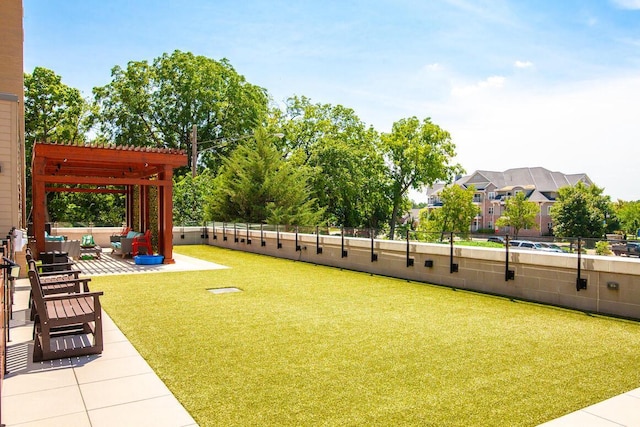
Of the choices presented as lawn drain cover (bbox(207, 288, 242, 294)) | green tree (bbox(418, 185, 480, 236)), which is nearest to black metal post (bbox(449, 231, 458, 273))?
lawn drain cover (bbox(207, 288, 242, 294))

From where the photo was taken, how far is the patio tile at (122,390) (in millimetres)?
4324

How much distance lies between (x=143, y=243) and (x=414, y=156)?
36.1 m

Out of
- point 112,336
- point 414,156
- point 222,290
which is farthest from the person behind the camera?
point 414,156

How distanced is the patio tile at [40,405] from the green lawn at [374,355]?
2.78 feet

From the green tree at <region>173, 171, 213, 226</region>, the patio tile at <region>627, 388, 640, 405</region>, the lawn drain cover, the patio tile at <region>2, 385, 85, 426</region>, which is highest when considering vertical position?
the green tree at <region>173, 171, 213, 226</region>

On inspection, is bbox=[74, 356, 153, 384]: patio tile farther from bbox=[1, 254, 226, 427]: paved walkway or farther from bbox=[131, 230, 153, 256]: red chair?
bbox=[131, 230, 153, 256]: red chair

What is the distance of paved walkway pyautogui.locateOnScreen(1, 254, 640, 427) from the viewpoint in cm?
388

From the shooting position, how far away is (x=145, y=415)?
4004 mm

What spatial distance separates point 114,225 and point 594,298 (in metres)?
22.9

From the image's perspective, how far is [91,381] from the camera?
4.85 m

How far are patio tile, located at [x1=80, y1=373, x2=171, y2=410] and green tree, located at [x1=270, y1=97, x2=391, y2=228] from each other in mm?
31823

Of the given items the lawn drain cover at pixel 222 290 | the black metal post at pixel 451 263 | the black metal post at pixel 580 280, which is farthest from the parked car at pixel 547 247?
the lawn drain cover at pixel 222 290

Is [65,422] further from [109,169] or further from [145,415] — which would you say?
[109,169]

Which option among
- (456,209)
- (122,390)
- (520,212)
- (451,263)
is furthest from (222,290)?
(520,212)
